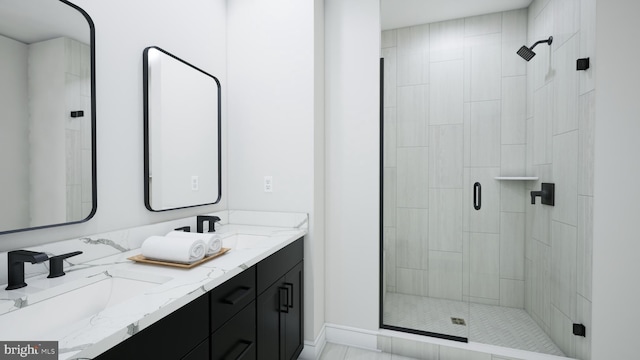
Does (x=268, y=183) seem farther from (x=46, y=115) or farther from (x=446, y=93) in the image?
(x=446, y=93)

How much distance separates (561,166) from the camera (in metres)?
1.95

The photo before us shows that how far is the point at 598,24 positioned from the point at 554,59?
464 mm

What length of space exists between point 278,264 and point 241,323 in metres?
0.37

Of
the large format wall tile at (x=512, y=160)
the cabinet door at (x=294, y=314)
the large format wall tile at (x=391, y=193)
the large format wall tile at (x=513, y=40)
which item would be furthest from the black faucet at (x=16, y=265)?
the large format wall tile at (x=513, y=40)

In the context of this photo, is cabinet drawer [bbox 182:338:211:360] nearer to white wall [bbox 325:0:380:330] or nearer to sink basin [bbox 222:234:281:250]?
sink basin [bbox 222:234:281:250]

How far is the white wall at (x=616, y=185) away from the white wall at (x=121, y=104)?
7.75 ft

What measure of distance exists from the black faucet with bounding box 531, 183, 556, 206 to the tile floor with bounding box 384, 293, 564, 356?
960 millimetres

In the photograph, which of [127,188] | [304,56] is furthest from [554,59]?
[127,188]

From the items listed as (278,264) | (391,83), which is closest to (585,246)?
(278,264)

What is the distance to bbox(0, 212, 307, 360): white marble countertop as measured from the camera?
25.8 inches

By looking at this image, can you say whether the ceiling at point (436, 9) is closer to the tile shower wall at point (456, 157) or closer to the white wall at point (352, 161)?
the tile shower wall at point (456, 157)

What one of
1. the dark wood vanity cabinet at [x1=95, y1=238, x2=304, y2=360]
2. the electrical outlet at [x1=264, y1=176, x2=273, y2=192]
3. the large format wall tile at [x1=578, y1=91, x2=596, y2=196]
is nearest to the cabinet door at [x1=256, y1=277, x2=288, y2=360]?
the dark wood vanity cabinet at [x1=95, y1=238, x2=304, y2=360]

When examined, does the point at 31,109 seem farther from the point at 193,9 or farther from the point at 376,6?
the point at 376,6

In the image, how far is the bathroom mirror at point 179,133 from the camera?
1467 mm
